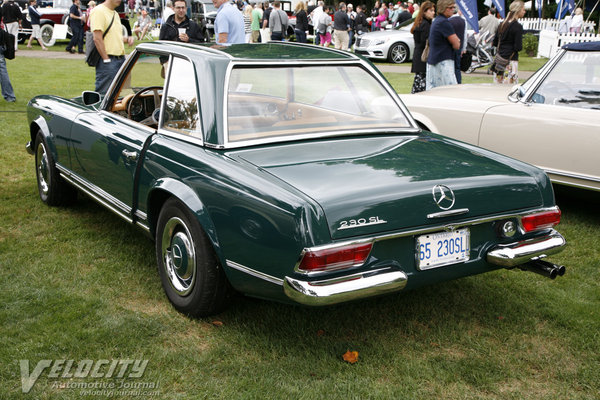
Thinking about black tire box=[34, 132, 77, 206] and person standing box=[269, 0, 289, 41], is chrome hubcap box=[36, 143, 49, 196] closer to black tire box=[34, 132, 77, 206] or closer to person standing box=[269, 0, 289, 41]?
black tire box=[34, 132, 77, 206]

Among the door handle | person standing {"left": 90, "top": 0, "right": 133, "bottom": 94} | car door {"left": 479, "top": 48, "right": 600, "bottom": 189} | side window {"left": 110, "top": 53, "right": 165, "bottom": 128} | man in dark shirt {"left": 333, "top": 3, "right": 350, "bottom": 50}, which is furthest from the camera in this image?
man in dark shirt {"left": 333, "top": 3, "right": 350, "bottom": 50}

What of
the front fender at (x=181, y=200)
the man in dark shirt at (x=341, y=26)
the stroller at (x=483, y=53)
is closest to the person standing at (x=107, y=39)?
the front fender at (x=181, y=200)

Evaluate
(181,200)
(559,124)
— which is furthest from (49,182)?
(559,124)

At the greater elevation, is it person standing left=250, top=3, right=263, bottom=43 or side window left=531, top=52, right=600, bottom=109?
person standing left=250, top=3, right=263, bottom=43

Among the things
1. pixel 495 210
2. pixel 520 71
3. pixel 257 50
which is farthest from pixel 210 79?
pixel 520 71

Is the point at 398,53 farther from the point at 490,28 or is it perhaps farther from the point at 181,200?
the point at 181,200

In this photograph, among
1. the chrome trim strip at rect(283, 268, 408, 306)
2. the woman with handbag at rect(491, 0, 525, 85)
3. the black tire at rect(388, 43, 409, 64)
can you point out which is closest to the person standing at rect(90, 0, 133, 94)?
the chrome trim strip at rect(283, 268, 408, 306)

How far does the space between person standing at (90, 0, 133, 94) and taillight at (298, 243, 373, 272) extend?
5922mm

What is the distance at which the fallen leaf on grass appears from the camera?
3.19 meters

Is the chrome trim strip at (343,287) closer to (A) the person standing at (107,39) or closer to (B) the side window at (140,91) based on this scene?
(B) the side window at (140,91)

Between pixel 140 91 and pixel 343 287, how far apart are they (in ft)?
9.01

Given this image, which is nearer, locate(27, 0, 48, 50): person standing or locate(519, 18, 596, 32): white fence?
locate(27, 0, 48, 50): person standing

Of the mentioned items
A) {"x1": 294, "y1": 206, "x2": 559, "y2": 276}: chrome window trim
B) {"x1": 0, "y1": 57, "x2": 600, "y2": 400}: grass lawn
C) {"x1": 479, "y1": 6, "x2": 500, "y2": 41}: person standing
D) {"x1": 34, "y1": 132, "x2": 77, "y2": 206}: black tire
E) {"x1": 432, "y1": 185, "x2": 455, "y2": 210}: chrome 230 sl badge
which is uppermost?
{"x1": 479, "y1": 6, "x2": 500, "y2": 41}: person standing

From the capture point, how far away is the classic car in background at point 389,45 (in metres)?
19.7
